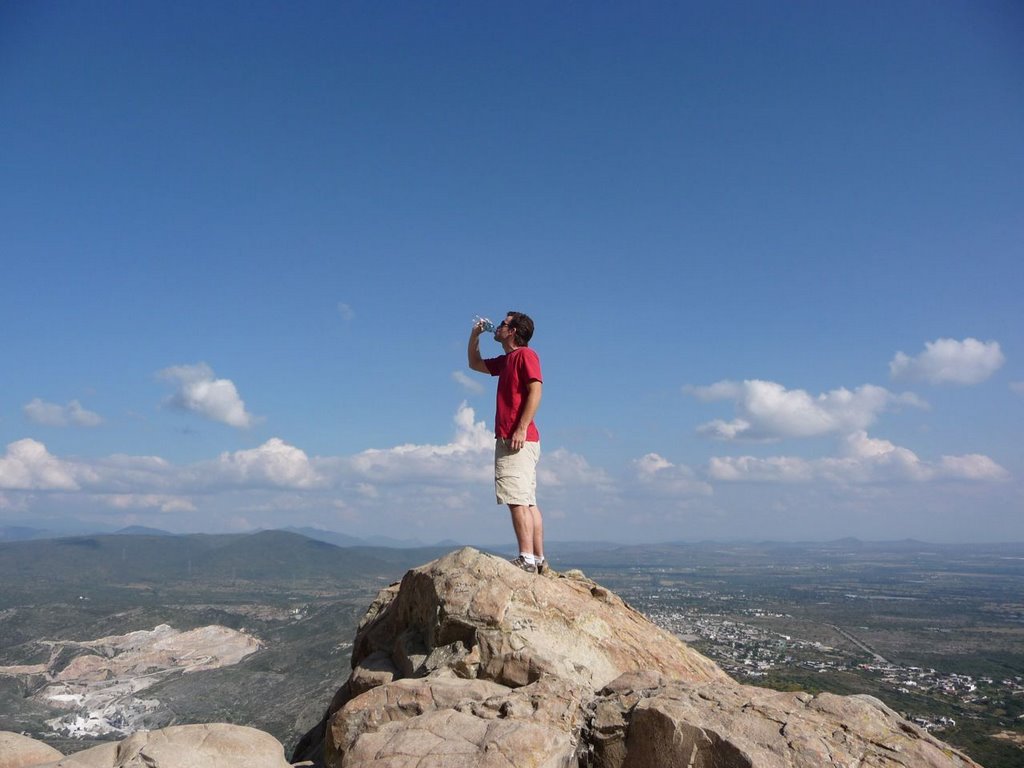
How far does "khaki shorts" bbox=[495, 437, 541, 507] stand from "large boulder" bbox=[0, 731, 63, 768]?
7.31 metres

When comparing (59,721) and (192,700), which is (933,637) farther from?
(59,721)

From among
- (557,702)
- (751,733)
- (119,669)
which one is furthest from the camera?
(119,669)

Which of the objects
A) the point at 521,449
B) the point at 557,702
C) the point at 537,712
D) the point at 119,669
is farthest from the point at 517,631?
the point at 119,669

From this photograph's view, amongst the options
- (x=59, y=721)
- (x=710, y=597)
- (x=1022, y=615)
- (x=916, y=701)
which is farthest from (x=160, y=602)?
(x=1022, y=615)

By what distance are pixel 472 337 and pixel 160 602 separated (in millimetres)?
184641

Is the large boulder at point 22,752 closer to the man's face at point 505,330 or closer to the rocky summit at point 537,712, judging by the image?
the rocky summit at point 537,712

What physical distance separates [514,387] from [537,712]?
5721 mm

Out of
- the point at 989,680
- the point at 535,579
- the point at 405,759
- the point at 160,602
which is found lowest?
the point at 160,602

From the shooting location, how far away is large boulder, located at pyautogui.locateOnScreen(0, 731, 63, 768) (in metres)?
8.28

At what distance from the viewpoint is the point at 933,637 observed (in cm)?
11444

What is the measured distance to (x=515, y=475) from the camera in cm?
1171

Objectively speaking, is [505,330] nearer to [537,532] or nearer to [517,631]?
[537,532]

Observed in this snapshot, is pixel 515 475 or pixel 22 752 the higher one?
pixel 515 475

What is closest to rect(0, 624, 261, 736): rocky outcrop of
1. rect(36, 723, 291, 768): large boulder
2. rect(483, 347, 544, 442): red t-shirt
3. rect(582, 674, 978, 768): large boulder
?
rect(36, 723, 291, 768): large boulder
